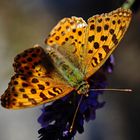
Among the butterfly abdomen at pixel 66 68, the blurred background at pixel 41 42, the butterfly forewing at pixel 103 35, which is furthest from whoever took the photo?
the blurred background at pixel 41 42

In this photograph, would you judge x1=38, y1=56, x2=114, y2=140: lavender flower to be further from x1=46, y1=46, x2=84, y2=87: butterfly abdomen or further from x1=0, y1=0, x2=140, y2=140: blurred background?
x1=0, y1=0, x2=140, y2=140: blurred background

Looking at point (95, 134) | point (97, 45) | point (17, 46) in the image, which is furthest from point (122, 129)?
point (97, 45)

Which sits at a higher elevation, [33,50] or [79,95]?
[33,50]

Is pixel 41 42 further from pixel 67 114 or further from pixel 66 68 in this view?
pixel 67 114

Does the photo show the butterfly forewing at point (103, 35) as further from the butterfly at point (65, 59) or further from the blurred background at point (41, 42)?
the blurred background at point (41, 42)

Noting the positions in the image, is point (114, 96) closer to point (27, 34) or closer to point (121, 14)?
point (27, 34)

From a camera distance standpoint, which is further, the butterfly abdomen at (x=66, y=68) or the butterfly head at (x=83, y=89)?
the butterfly abdomen at (x=66, y=68)

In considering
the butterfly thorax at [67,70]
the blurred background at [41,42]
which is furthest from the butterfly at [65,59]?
the blurred background at [41,42]
